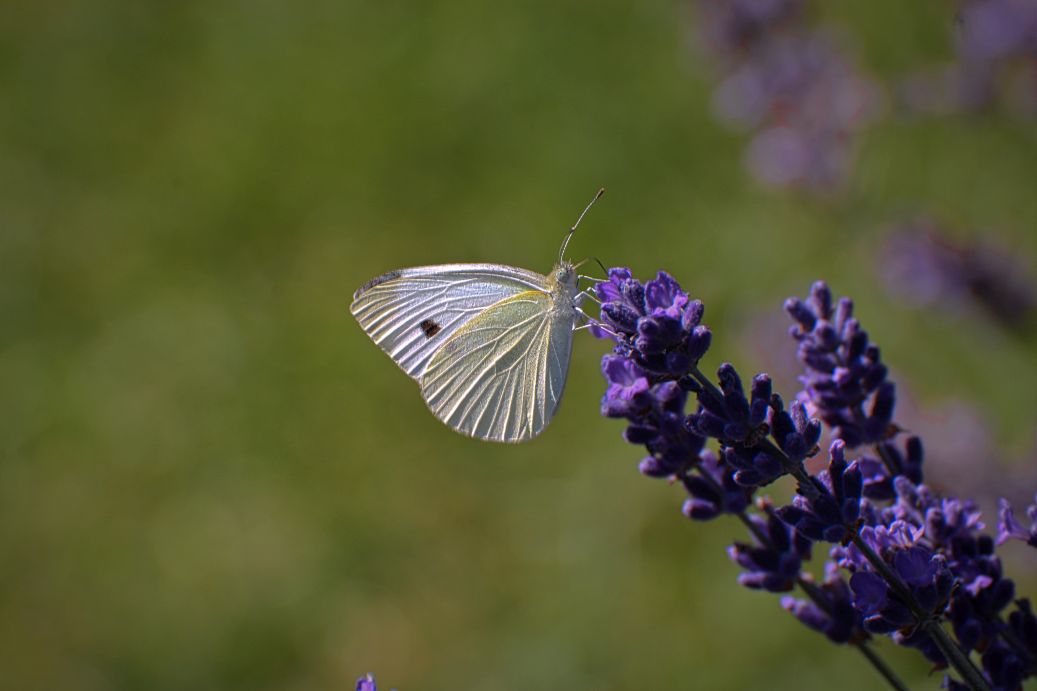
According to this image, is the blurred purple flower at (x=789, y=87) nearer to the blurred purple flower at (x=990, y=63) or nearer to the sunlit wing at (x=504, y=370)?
the blurred purple flower at (x=990, y=63)

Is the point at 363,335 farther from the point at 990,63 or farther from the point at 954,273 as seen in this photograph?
the point at 990,63

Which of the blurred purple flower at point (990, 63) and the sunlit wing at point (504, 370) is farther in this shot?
the blurred purple flower at point (990, 63)

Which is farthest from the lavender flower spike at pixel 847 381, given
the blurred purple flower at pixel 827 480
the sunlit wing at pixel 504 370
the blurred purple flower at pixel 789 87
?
the blurred purple flower at pixel 789 87

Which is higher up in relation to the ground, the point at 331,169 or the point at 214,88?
the point at 214,88

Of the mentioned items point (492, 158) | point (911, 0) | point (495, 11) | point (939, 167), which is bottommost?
point (939, 167)

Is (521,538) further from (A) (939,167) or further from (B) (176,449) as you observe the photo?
(A) (939,167)

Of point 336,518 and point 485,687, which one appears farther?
point 336,518

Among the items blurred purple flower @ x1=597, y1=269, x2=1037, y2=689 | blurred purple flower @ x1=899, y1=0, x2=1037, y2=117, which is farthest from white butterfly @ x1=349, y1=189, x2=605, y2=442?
blurred purple flower @ x1=899, y1=0, x2=1037, y2=117

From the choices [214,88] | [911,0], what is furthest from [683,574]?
[214,88]
